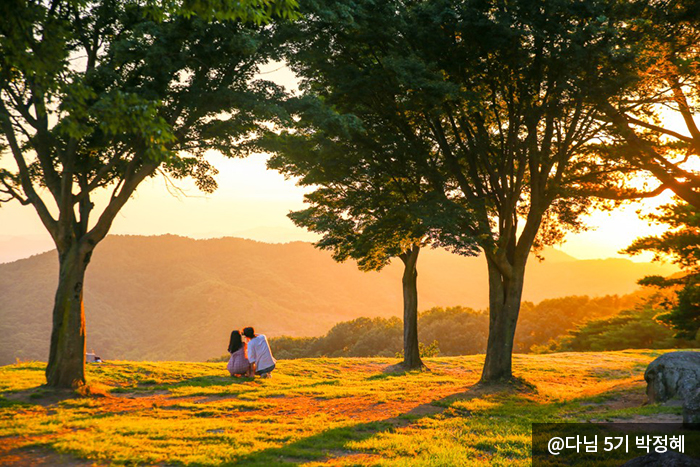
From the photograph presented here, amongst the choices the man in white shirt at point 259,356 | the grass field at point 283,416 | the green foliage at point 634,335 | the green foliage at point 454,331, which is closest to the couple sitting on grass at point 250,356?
the man in white shirt at point 259,356

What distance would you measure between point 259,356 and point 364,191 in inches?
289

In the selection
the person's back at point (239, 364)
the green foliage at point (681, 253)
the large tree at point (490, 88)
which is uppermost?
the large tree at point (490, 88)

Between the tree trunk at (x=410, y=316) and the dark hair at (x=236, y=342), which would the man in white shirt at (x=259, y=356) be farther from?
the tree trunk at (x=410, y=316)

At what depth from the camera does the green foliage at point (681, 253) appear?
23.0 meters

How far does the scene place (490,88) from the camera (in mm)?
16828

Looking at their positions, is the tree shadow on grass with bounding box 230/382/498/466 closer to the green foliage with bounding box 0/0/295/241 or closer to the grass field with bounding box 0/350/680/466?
the grass field with bounding box 0/350/680/466

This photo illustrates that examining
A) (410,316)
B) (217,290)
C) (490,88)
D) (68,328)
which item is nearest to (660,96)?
(490,88)

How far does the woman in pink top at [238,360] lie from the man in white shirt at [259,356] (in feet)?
0.69

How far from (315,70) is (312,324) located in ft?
377

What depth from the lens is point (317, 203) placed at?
2462 centimetres

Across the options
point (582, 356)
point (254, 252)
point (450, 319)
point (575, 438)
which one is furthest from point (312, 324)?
point (575, 438)

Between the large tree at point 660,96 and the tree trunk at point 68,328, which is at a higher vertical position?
the large tree at point 660,96

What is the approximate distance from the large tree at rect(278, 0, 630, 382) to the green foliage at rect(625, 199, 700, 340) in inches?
254

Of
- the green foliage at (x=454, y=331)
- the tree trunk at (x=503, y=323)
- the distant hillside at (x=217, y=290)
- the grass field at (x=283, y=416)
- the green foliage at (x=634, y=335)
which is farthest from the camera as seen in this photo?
the distant hillside at (x=217, y=290)
